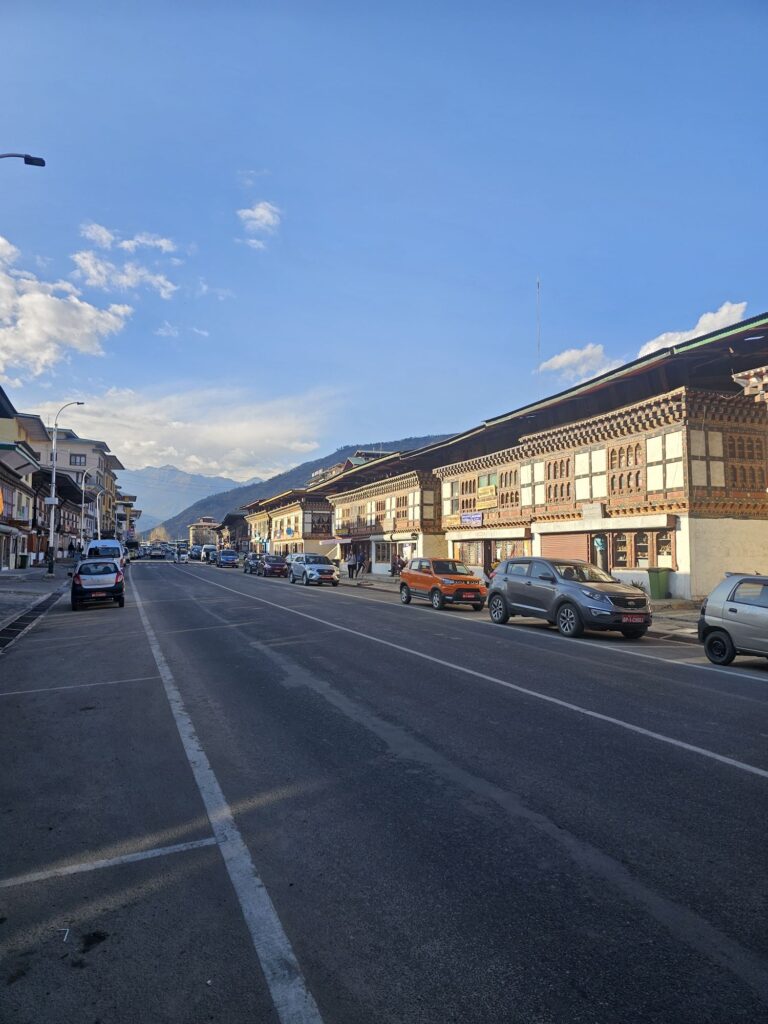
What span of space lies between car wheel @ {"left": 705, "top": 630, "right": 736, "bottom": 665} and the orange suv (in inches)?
422

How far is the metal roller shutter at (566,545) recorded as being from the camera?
28.3 meters

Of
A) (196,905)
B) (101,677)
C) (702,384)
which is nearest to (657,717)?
(196,905)

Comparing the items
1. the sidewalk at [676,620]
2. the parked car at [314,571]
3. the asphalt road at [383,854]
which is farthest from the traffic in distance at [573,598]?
the parked car at [314,571]

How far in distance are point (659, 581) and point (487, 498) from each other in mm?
14439

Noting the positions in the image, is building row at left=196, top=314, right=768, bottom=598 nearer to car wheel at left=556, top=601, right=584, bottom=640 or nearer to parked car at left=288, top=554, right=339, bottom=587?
parked car at left=288, top=554, right=339, bottom=587

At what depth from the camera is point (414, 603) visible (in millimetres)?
25391

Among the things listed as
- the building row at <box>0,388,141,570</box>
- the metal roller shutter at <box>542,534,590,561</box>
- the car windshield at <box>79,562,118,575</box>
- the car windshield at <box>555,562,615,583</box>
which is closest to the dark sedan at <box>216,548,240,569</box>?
the building row at <box>0,388,141,570</box>

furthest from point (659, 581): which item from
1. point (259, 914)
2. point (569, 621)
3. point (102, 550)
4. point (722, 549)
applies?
Result: point (102, 550)

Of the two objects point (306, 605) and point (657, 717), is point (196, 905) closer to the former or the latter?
point (657, 717)

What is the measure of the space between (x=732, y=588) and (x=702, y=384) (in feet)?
52.6

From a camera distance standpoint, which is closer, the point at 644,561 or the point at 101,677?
the point at 101,677

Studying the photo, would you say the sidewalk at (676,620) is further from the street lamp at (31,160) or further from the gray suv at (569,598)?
the street lamp at (31,160)

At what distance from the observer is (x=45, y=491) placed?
64312 mm

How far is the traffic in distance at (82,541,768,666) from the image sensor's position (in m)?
11.1
